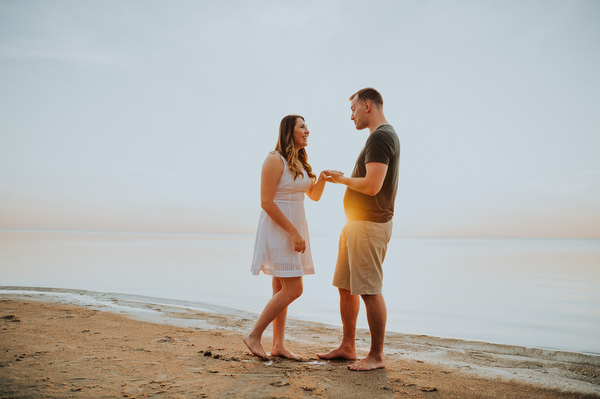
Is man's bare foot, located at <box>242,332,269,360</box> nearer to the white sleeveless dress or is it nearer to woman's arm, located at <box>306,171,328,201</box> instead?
the white sleeveless dress

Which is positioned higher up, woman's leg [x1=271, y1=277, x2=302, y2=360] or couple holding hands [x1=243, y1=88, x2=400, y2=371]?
couple holding hands [x1=243, y1=88, x2=400, y2=371]

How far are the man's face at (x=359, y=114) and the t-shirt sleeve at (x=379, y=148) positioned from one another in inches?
12.6

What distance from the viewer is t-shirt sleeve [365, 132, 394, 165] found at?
10.6 feet

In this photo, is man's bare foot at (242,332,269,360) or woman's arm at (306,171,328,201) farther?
woman's arm at (306,171,328,201)

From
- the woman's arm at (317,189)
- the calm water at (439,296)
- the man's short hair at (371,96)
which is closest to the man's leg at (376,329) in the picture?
the woman's arm at (317,189)

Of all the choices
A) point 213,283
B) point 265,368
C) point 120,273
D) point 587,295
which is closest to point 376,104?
point 265,368

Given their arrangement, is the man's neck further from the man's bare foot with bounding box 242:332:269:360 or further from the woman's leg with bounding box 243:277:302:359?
the man's bare foot with bounding box 242:332:269:360

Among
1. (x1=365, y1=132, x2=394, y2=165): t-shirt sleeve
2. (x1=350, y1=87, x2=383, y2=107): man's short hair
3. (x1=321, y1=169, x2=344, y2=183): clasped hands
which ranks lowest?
(x1=321, y1=169, x2=344, y2=183): clasped hands

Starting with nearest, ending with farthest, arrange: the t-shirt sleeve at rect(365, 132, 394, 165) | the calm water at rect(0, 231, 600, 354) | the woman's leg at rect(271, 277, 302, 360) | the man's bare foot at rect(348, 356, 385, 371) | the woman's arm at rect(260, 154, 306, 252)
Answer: the man's bare foot at rect(348, 356, 385, 371) < the t-shirt sleeve at rect(365, 132, 394, 165) < the woman's arm at rect(260, 154, 306, 252) < the woman's leg at rect(271, 277, 302, 360) < the calm water at rect(0, 231, 600, 354)

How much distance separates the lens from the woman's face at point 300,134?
11.7 feet

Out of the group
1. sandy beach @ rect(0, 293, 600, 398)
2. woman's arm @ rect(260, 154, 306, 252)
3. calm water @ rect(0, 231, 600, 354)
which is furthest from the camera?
calm water @ rect(0, 231, 600, 354)

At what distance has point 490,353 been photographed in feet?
13.5

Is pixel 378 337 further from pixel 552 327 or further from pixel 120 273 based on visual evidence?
pixel 120 273

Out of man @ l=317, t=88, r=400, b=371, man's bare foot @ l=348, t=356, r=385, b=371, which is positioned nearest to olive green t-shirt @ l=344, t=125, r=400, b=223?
man @ l=317, t=88, r=400, b=371
